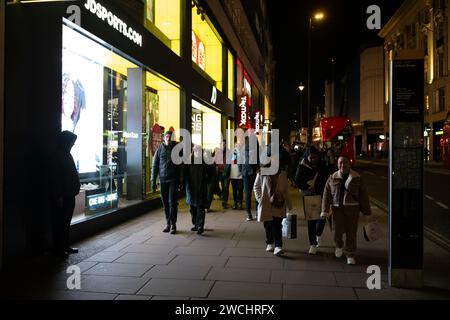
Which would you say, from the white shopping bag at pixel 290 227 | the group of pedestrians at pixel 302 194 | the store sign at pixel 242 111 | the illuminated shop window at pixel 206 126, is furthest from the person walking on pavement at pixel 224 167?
the store sign at pixel 242 111

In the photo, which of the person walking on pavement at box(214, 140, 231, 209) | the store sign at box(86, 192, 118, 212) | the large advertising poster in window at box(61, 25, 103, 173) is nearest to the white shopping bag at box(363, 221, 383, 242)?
the store sign at box(86, 192, 118, 212)

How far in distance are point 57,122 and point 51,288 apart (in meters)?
2.88

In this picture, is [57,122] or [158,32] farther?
[158,32]

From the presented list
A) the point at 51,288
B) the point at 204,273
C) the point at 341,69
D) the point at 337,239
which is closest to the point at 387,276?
the point at 337,239

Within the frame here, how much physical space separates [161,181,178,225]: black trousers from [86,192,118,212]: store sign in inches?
56.6

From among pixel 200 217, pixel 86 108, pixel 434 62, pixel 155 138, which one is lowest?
pixel 200 217

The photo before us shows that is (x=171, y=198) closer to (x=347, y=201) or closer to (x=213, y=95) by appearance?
(x=347, y=201)

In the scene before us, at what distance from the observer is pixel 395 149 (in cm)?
538

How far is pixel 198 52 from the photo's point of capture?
18094 mm

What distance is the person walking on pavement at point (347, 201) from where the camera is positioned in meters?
6.54

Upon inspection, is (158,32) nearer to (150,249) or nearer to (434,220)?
(150,249)

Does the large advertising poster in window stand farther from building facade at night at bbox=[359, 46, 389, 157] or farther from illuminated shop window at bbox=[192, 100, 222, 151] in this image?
building facade at night at bbox=[359, 46, 389, 157]

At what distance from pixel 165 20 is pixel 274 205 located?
870cm

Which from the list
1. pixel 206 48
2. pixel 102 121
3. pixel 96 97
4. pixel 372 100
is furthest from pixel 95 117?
pixel 372 100
